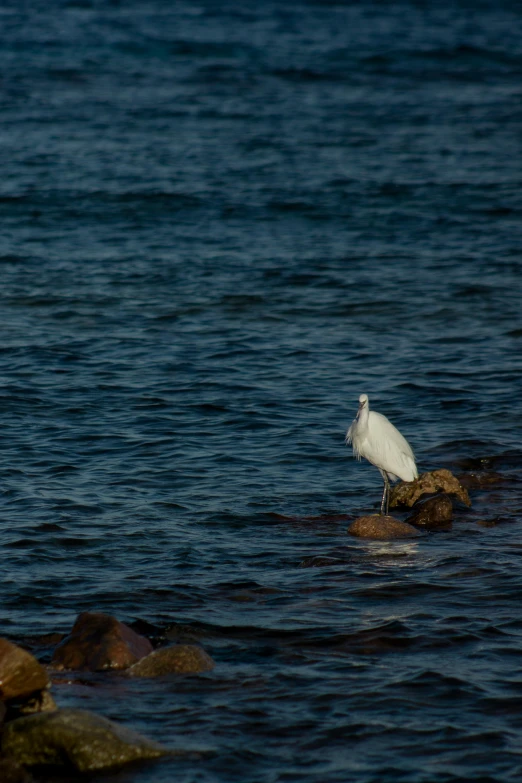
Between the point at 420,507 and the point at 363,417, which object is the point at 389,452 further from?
the point at 420,507

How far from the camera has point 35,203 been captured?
1964 cm

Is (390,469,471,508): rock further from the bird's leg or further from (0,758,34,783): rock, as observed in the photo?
(0,758,34,783): rock

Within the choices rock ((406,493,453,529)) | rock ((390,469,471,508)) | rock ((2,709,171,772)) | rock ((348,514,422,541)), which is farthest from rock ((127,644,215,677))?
rock ((390,469,471,508))

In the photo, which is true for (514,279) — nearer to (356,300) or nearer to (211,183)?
(356,300)

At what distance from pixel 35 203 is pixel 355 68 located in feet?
45.6

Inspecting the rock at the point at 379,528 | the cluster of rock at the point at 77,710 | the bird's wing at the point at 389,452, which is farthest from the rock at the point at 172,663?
the bird's wing at the point at 389,452

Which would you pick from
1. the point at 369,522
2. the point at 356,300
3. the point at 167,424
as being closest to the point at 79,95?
the point at 356,300

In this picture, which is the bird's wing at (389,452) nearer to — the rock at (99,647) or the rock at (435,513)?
the rock at (435,513)

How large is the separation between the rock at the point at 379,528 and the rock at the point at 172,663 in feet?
8.03

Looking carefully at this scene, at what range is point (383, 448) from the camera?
9320mm

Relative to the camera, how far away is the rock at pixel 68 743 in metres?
5.19

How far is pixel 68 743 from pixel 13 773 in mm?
273

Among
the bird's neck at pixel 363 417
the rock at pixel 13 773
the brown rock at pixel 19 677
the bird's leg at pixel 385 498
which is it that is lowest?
the bird's leg at pixel 385 498

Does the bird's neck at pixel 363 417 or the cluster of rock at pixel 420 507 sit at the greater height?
the bird's neck at pixel 363 417
